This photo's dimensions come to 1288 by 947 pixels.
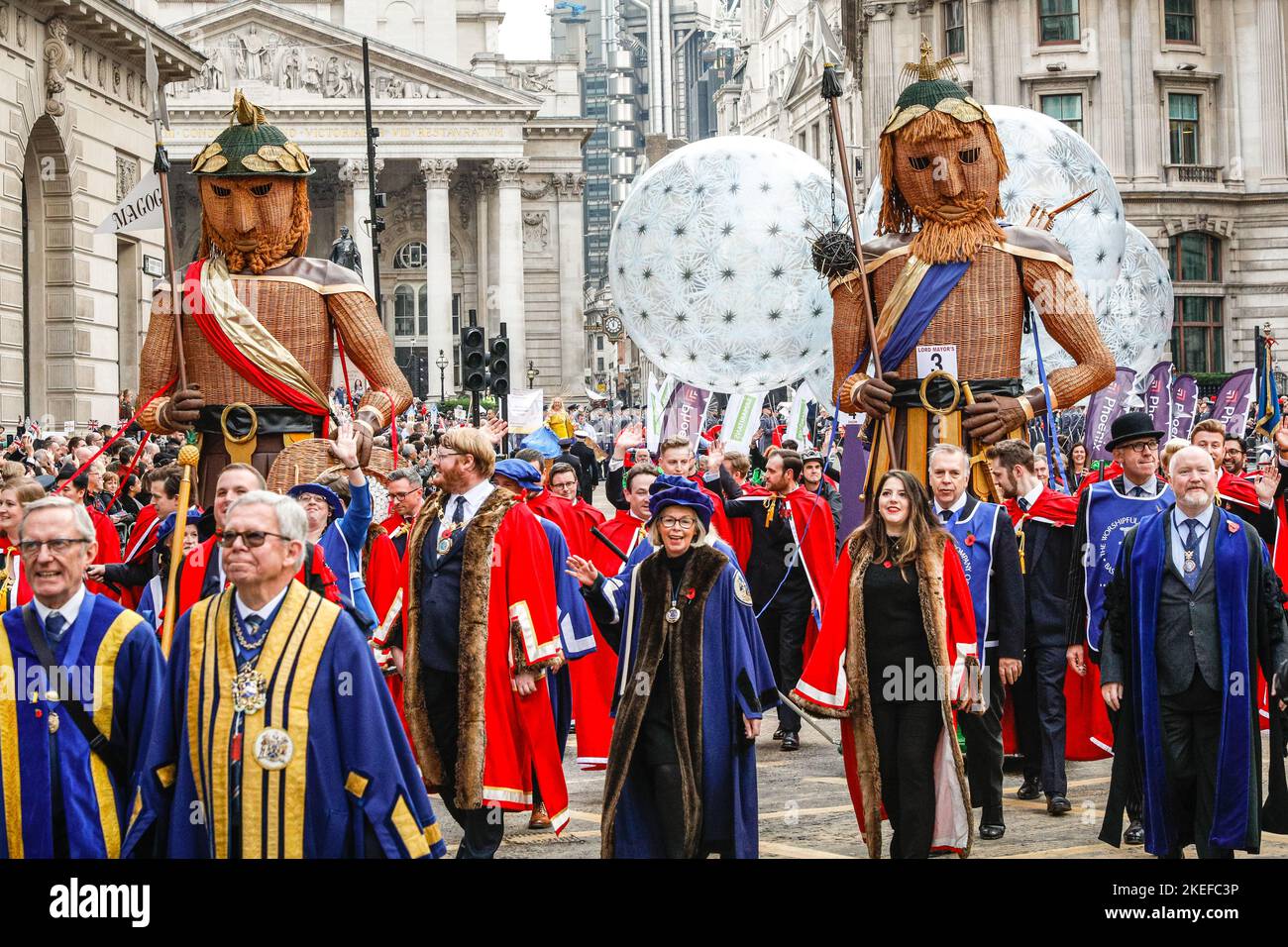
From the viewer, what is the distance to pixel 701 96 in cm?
19188

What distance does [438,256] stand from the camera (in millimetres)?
77312

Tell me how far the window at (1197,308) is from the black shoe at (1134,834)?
40728 millimetres

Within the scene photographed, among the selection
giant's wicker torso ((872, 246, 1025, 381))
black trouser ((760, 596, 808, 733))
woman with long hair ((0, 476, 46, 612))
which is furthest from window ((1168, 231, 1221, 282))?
woman with long hair ((0, 476, 46, 612))

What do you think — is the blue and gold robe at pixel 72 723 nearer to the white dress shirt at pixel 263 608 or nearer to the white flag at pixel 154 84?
the white dress shirt at pixel 263 608

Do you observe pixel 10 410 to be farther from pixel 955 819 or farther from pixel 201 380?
pixel 955 819

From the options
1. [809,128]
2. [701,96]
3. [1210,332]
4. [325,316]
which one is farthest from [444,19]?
[701,96]

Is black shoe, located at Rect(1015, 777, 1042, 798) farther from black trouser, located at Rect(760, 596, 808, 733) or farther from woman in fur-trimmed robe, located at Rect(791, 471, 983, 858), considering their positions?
black trouser, located at Rect(760, 596, 808, 733)

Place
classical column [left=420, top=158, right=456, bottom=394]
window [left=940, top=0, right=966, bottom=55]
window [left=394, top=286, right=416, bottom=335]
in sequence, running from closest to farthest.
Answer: window [left=940, top=0, right=966, bottom=55]
classical column [left=420, top=158, right=456, bottom=394]
window [left=394, top=286, right=416, bottom=335]

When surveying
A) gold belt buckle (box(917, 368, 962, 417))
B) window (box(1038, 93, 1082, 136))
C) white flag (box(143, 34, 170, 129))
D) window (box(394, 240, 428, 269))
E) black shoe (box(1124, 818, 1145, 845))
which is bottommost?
black shoe (box(1124, 818, 1145, 845))

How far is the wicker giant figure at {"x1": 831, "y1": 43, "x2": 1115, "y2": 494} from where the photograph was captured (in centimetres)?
980

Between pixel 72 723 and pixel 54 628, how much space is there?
28cm

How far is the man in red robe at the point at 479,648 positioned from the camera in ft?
26.2

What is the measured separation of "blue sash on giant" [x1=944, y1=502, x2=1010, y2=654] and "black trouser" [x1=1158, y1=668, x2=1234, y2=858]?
4.84 feet
